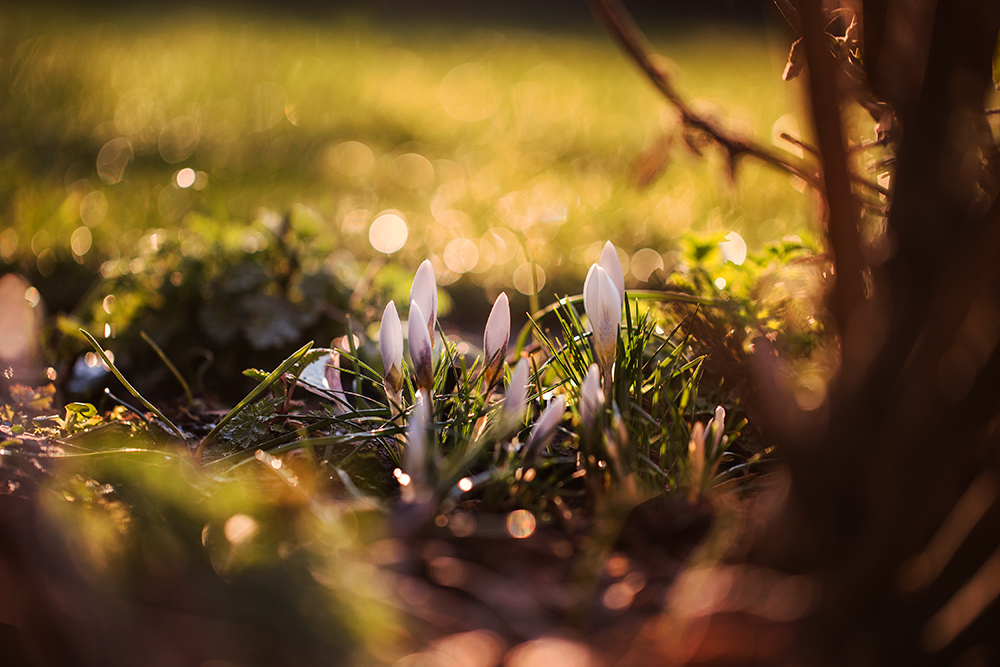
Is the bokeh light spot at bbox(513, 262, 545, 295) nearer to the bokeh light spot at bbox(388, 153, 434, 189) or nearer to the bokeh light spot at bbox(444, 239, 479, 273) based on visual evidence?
the bokeh light spot at bbox(444, 239, 479, 273)

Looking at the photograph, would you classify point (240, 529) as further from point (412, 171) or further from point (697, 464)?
point (412, 171)

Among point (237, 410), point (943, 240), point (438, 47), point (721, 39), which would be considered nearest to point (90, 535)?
point (237, 410)

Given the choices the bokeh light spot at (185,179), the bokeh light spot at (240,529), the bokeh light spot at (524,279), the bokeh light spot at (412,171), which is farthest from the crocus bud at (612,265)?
the bokeh light spot at (412,171)

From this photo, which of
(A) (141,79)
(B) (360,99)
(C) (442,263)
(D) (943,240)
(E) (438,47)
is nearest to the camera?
(D) (943,240)

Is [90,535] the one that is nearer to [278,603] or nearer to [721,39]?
[278,603]

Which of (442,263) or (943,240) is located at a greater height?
(943,240)

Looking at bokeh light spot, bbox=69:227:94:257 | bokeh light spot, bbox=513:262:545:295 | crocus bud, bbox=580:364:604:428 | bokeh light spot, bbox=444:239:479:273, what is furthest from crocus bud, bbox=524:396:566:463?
bokeh light spot, bbox=444:239:479:273
